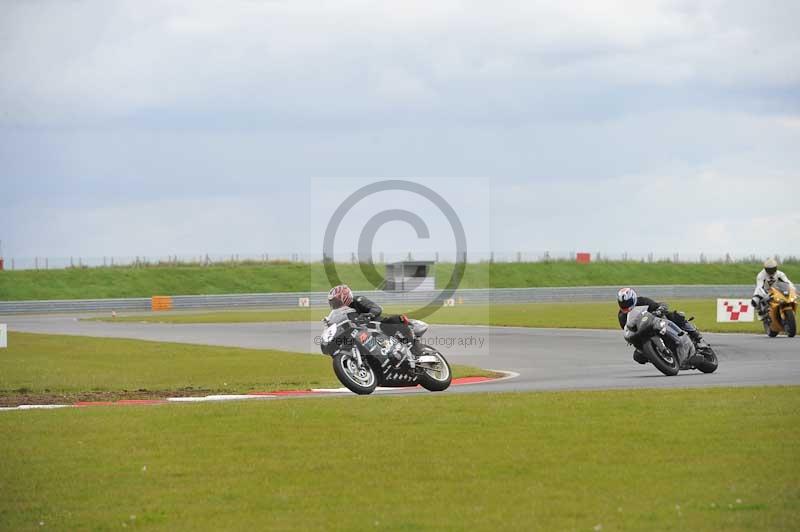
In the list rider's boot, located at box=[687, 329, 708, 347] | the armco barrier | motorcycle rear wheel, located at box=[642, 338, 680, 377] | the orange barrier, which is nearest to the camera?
motorcycle rear wheel, located at box=[642, 338, 680, 377]

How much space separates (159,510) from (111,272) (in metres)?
83.0

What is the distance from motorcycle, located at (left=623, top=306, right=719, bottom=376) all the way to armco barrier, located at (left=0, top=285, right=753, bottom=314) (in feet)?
150

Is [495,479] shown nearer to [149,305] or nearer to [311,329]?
[311,329]

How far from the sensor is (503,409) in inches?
575

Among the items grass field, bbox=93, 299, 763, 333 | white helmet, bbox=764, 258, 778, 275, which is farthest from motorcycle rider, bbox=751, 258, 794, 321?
grass field, bbox=93, 299, 763, 333

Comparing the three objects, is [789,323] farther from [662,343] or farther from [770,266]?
[662,343]

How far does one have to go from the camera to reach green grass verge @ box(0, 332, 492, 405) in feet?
70.2

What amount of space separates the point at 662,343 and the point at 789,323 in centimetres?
1152

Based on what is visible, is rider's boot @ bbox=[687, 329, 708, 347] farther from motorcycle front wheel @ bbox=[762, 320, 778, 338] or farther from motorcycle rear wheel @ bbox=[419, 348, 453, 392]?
motorcycle front wheel @ bbox=[762, 320, 778, 338]

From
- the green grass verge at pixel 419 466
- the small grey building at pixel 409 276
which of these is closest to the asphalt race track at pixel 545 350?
the green grass verge at pixel 419 466

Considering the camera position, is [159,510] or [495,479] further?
[495,479]

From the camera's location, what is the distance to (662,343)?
20.5 m

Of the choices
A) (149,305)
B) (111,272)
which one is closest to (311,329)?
(149,305)

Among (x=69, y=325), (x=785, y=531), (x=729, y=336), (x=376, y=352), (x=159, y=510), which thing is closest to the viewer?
(x=785, y=531)
